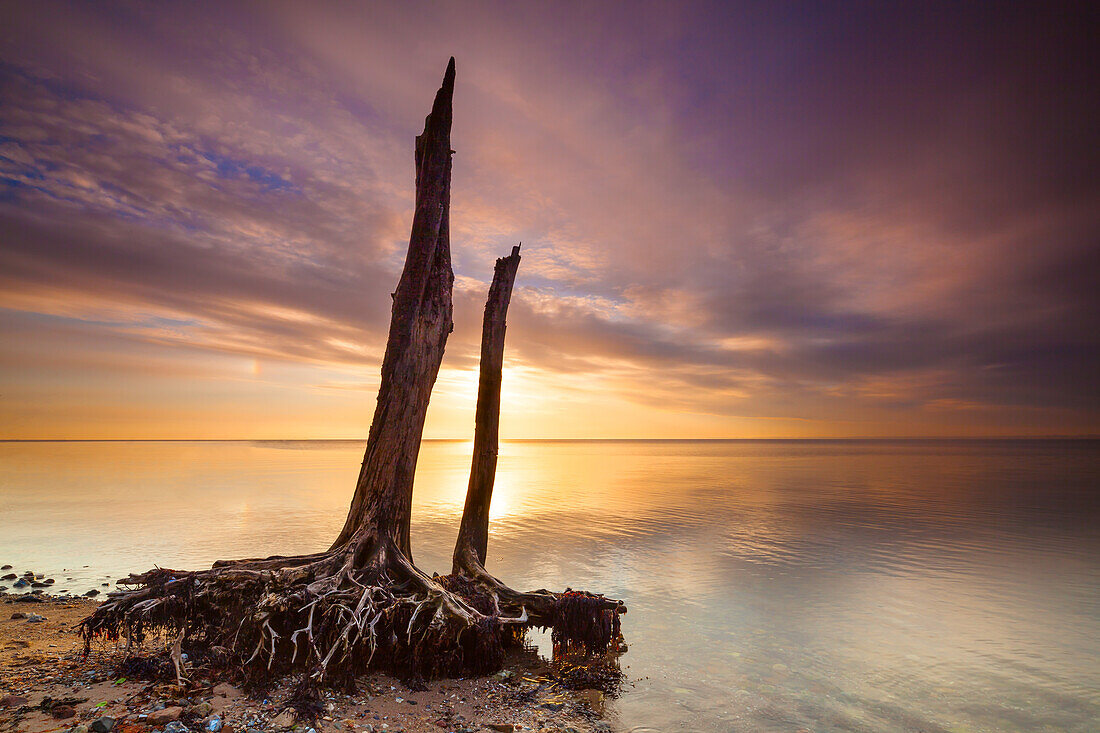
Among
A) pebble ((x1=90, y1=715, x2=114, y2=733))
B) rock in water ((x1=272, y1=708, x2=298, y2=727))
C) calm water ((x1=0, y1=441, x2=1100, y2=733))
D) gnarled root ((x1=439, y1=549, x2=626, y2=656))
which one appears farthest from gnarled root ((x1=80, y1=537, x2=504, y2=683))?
calm water ((x1=0, y1=441, x2=1100, y2=733))

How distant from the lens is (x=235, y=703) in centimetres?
520

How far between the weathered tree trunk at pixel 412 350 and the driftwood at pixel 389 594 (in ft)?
0.06

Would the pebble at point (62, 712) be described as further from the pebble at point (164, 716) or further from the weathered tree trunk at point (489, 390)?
the weathered tree trunk at point (489, 390)

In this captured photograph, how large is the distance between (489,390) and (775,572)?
8.32 metres

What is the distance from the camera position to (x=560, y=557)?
1400 cm

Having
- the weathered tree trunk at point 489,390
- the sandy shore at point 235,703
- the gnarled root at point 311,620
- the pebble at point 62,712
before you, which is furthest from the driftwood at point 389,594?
the weathered tree trunk at point 489,390

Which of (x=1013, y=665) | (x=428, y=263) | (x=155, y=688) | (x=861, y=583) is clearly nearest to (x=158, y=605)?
(x=155, y=688)

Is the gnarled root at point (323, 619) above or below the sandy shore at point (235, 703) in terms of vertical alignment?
above

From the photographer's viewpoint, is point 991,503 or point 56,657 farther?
point 991,503

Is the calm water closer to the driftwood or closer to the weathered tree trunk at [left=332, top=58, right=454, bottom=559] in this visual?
the driftwood

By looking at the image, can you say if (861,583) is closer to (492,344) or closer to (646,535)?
(646,535)

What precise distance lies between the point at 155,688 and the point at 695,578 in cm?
997

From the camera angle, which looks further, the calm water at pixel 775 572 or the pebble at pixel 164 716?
the calm water at pixel 775 572

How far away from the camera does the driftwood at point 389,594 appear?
6016 millimetres
